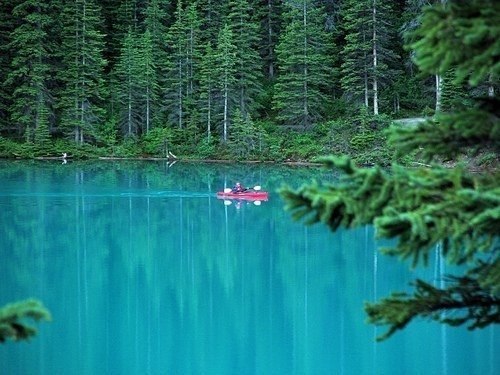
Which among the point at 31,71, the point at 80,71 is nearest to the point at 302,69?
the point at 80,71

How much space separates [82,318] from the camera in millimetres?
11172

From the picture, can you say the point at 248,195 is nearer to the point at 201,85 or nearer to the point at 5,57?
the point at 201,85

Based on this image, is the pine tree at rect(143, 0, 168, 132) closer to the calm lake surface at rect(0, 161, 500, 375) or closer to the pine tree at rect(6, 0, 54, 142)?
the pine tree at rect(6, 0, 54, 142)

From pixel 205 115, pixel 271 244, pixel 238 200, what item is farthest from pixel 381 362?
pixel 205 115

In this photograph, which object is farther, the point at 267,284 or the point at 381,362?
the point at 267,284

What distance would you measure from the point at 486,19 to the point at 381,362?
712cm

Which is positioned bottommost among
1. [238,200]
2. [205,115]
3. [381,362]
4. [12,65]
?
[381,362]

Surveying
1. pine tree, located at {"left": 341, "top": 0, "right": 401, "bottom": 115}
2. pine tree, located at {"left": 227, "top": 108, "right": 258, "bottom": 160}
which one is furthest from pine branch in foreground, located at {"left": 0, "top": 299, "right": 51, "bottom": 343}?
pine tree, located at {"left": 341, "top": 0, "right": 401, "bottom": 115}

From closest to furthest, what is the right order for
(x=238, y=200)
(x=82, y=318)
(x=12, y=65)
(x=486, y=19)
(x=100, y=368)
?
1. (x=486, y=19)
2. (x=100, y=368)
3. (x=82, y=318)
4. (x=238, y=200)
5. (x=12, y=65)

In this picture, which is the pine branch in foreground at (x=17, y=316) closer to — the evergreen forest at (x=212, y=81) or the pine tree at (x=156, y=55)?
the evergreen forest at (x=212, y=81)

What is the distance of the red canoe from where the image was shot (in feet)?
73.9

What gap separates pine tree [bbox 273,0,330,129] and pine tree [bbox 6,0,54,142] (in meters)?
11.6

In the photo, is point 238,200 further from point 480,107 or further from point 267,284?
point 480,107

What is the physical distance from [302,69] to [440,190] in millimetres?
34455
